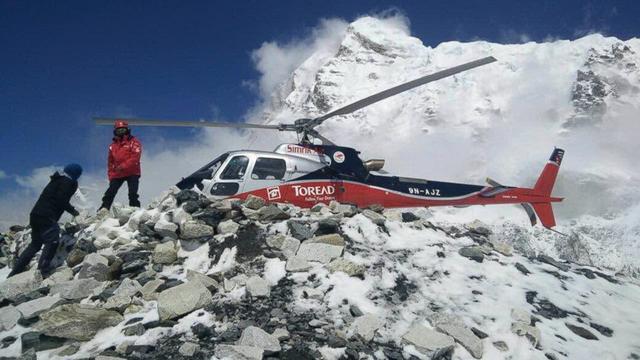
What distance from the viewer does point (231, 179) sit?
33.6 feet

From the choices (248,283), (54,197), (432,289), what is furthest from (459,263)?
(54,197)

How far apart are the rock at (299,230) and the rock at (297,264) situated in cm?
70

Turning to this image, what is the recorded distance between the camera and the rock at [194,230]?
309 inches

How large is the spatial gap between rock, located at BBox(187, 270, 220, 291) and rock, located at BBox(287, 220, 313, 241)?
1.82m

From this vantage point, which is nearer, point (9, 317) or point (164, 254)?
point (9, 317)

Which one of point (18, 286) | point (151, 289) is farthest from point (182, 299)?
point (18, 286)

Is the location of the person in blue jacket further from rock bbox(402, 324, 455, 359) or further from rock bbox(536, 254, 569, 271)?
rock bbox(536, 254, 569, 271)

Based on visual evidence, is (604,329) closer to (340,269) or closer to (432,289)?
(432,289)

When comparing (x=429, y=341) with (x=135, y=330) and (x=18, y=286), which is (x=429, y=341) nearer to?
(x=135, y=330)

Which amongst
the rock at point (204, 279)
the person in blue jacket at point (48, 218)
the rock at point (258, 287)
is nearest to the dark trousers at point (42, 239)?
the person in blue jacket at point (48, 218)

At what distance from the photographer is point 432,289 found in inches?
267

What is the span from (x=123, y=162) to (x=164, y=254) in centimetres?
396

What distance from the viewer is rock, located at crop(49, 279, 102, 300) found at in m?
6.72

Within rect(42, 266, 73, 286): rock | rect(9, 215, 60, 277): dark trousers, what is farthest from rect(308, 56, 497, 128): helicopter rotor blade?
rect(9, 215, 60, 277): dark trousers
